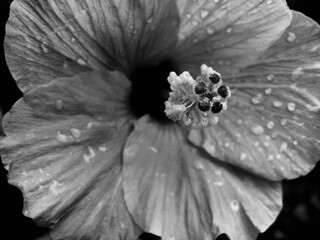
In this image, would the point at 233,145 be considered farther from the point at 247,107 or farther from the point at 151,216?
the point at 151,216

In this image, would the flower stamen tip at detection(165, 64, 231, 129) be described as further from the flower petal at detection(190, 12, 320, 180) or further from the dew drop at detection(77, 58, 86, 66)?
the dew drop at detection(77, 58, 86, 66)

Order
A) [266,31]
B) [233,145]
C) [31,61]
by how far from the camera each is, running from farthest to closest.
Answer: [233,145] → [266,31] → [31,61]

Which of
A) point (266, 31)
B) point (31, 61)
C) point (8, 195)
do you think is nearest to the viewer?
point (31, 61)

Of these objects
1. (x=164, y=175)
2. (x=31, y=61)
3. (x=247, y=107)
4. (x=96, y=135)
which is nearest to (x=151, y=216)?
(x=164, y=175)

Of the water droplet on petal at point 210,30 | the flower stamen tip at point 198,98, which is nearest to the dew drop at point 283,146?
the flower stamen tip at point 198,98

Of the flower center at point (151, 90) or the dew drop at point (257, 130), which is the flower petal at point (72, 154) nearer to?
the flower center at point (151, 90)

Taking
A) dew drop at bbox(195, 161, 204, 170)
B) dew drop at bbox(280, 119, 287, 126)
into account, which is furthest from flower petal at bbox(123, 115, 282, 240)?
dew drop at bbox(280, 119, 287, 126)

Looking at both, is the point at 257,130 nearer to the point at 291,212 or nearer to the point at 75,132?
the point at 75,132
